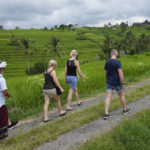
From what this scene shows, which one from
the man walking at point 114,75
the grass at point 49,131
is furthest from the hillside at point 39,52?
the man walking at point 114,75

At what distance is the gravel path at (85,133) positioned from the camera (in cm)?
390

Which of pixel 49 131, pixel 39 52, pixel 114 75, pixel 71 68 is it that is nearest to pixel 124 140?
pixel 49 131

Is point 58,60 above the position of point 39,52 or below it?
below

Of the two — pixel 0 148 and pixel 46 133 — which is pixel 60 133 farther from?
pixel 0 148

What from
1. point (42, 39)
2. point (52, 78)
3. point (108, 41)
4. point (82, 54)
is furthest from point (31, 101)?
point (42, 39)

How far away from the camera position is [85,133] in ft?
14.3

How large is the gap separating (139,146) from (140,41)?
3449 inches

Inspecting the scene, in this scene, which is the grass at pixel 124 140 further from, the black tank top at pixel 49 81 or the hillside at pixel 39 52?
the hillside at pixel 39 52

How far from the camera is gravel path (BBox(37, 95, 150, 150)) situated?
390 centimetres

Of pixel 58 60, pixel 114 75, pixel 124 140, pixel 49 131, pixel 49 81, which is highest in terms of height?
pixel 114 75

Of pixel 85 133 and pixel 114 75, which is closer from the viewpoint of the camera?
pixel 85 133

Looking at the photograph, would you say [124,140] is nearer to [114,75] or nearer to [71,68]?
[114,75]

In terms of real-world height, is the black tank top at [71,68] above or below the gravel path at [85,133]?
above

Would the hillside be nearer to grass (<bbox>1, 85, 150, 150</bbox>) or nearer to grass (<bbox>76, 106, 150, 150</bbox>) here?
grass (<bbox>1, 85, 150, 150</bbox>)
